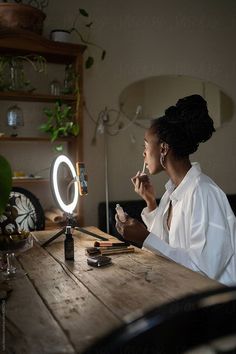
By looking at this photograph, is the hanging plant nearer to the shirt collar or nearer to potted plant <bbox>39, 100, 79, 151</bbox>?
potted plant <bbox>39, 100, 79, 151</bbox>

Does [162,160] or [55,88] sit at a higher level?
[55,88]

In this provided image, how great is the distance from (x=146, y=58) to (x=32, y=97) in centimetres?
123

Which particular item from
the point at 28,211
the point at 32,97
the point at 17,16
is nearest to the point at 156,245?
the point at 28,211

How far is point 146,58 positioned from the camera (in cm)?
350

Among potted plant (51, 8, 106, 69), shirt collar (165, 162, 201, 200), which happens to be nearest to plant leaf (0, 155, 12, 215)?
shirt collar (165, 162, 201, 200)

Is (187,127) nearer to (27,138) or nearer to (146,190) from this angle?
(146,190)

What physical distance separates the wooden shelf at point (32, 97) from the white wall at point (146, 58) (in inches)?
14.8

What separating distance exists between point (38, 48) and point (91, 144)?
92 cm

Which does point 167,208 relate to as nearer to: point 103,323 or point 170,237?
point 170,237

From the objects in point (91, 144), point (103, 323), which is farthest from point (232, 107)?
point (103, 323)

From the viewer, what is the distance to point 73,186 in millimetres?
1827

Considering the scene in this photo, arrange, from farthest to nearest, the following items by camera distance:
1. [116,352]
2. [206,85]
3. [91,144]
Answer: [206,85], [91,144], [116,352]

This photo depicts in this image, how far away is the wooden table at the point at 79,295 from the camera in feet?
2.60

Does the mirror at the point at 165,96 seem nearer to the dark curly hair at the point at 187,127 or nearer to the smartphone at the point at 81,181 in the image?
the dark curly hair at the point at 187,127
